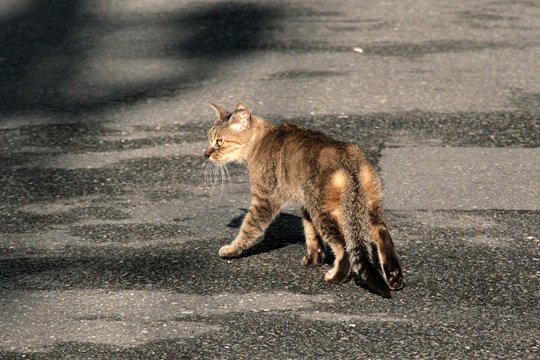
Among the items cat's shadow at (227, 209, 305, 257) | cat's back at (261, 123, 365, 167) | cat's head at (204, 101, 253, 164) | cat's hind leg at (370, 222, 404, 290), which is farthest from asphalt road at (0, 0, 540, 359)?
cat's back at (261, 123, 365, 167)

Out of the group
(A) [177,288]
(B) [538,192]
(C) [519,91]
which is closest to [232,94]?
(C) [519,91]

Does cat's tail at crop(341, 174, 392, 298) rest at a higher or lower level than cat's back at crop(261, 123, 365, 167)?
lower

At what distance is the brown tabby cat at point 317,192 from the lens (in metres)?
6.00

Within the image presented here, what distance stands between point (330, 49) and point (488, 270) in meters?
5.17

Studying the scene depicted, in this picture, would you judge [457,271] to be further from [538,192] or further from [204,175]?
[204,175]

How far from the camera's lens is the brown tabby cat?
5996 mm

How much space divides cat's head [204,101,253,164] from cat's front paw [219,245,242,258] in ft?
2.09

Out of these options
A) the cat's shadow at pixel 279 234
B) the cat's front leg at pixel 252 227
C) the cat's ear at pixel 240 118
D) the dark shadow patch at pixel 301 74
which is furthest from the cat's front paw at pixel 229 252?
the dark shadow patch at pixel 301 74

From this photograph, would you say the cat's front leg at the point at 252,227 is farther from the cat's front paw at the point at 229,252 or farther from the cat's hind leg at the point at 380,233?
the cat's hind leg at the point at 380,233

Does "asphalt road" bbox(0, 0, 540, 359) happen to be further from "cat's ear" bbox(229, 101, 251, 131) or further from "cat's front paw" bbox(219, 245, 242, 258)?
"cat's ear" bbox(229, 101, 251, 131)

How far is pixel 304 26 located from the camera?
39.0 feet

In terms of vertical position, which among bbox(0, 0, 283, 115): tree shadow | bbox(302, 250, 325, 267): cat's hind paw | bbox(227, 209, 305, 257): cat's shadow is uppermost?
bbox(302, 250, 325, 267): cat's hind paw

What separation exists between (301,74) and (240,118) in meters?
3.65

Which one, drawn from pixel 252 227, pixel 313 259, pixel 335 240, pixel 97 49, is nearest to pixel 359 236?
pixel 335 240
